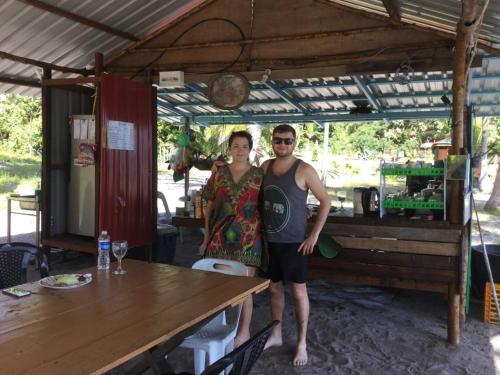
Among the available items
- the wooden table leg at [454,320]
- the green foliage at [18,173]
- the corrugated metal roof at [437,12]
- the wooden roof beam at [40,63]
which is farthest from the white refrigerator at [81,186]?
the green foliage at [18,173]

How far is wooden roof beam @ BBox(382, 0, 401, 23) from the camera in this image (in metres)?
3.91

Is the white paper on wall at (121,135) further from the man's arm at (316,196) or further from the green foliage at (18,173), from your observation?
the green foliage at (18,173)

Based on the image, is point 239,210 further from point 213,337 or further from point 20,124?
point 20,124

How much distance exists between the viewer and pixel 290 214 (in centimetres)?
325

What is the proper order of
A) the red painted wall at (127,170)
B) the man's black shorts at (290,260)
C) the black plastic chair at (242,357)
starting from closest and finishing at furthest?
the black plastic chair at (242,357) < the man's black shorts at (290,260) < the red painted wall at (127,170)

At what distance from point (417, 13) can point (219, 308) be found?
11.0 ft

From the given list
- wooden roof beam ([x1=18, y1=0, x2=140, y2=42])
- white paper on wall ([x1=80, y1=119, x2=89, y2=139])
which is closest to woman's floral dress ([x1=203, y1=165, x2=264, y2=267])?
wooden roof beam ([x1=18, y1=0, x2=140, y2=42])

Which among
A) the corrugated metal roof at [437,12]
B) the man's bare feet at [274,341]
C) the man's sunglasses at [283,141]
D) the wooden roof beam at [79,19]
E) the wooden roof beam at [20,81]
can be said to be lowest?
the man's bare feet at [274,341]

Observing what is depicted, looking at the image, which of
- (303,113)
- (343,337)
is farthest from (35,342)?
(303,113)

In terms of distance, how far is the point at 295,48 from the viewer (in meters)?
4.72

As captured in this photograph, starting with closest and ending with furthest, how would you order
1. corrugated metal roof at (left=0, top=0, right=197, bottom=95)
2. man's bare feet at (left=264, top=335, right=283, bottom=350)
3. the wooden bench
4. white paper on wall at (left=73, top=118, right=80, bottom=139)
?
man's bare feet at (left=264, top=335, right=283, bottom=350) → the wooden bench → corrugated metal roof at (left=0, top=0, right=197, bottom=95) → white paper on wall at (left=73, top=118, right=80, bottom=139)

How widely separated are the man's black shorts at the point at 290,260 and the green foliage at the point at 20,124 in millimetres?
19377

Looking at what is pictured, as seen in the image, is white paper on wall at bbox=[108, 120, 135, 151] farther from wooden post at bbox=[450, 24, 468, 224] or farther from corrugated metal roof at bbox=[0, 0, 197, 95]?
wooden post at bbox=[450, 24, 468, 224]

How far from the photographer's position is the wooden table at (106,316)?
1.50 m
